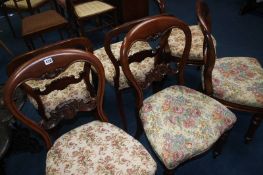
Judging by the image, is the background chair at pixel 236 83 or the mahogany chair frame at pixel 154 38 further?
the background chair at pixel 236 83

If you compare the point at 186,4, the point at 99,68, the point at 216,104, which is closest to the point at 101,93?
the point at 99,68

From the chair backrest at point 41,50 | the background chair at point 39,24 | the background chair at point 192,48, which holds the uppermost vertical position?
the chair backrest at point 41,50

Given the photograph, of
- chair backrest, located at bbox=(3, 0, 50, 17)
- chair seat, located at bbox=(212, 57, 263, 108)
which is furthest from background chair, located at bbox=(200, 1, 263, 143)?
chair backrest, located at bbox=(3, 0, 50, 17)

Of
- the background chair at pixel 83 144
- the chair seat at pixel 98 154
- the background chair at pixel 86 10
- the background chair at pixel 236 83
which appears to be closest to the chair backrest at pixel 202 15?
the background chair at pixel 236 83

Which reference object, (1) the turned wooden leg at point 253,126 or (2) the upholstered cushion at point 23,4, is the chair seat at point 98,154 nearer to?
(1) the turned wooden leg at point 253,126

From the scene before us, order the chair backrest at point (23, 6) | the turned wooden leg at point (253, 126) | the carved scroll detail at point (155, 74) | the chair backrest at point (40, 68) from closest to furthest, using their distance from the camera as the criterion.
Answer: the chair backrest at point (40, 68), the carved scroll detail at point (155, 74), the turned wooden leg at point (253, 126), the chair backrest at point (23, 6)

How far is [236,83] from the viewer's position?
4.36 feet

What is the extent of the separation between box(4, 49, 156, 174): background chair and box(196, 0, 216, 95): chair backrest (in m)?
0.55

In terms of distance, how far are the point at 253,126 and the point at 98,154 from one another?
97cm

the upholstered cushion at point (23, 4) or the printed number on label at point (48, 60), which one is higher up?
the printed number on label at point (48, 60)

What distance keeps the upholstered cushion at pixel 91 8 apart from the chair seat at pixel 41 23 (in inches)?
7.5

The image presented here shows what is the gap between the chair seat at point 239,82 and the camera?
127cm

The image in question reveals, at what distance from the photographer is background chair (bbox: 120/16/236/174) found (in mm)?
1023

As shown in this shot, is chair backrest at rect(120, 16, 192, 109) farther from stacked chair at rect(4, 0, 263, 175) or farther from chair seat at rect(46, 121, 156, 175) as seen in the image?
chair seat at rect(46, 121, 156, 175)
